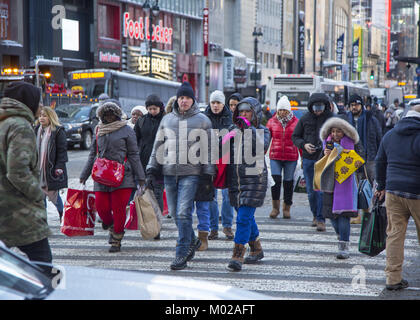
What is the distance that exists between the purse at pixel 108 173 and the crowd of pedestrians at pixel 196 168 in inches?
4.4

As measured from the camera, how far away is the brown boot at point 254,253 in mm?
7676

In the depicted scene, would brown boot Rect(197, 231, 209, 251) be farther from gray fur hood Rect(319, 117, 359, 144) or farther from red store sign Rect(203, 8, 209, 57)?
red store sign Rect(203, 8, 209, 57)

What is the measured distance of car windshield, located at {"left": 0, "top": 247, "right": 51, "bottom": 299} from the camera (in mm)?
3061

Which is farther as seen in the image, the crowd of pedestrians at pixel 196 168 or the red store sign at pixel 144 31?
the red store sign at pixel 144 31

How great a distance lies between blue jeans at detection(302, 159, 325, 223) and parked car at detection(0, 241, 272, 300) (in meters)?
6.54

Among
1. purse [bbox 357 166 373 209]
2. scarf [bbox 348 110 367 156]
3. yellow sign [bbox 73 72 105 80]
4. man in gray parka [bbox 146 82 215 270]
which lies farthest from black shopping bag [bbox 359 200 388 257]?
yellow sign [bbox 73 72 105 80]

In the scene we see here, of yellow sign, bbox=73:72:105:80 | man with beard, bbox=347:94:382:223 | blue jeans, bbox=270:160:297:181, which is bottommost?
blue jeans, bbox=270:160:297:181

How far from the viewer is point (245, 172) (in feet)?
23.5

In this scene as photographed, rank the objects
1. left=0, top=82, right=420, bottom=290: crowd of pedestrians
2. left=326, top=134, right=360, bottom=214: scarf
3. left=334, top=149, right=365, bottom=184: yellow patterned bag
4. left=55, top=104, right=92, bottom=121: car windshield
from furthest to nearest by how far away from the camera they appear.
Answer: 1. left=55, top=104, right=92, bottom=121: car windshield
2. left=334, top=149, right=365, bottom=184: yellow patterned bag
3. left=326, top=134, right=360, bottom=214: scarf
4. left=0, top=82, right=420, bottom=290: crowd of pedestrians

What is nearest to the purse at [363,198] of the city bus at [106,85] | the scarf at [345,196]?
the scarf at [345,196]

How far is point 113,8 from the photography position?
50500 millimetres

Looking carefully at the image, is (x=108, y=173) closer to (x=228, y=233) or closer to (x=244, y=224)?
(x=244, y=224)

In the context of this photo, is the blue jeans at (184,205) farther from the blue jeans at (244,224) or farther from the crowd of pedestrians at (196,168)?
the blue jeans at (244,224)

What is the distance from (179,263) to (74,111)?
21463 mm
